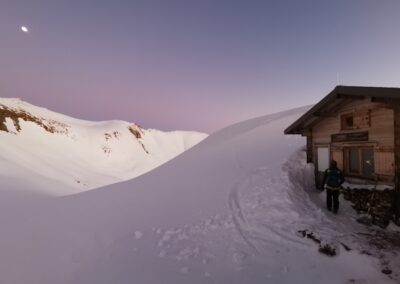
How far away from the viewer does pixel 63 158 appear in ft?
161

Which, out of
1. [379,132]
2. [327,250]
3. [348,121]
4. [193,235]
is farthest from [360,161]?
[193,235]

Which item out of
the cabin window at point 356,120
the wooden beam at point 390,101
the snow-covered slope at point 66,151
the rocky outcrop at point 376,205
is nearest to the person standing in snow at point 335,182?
the rocky outcrop at point 376,205

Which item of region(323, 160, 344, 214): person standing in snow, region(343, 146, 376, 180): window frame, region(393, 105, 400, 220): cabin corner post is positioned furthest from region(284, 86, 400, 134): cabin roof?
→ region(323, 160, 344, 214): person standing in snow

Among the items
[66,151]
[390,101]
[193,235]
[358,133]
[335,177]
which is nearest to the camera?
[390,101]

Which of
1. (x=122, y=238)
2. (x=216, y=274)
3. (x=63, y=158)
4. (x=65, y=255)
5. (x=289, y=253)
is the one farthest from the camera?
(x=63, y=158)

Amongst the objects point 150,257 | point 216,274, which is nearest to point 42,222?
point 150,257

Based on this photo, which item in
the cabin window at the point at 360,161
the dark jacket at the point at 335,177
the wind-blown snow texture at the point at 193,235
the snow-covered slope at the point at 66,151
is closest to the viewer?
the wind-blown snow texture at the point at 193,235

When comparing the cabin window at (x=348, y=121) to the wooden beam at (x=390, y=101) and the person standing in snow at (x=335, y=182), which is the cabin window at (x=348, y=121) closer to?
the wooden beam at (x=390, y=101)

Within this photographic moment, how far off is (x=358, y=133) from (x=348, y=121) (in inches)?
38.6

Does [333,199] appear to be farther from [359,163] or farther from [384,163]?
[384,163]

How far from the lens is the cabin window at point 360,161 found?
32.6 ft

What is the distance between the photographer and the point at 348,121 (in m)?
11.0

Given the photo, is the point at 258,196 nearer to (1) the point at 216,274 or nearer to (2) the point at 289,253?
(2) the point at 289,253

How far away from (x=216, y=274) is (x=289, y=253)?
2246 mm
